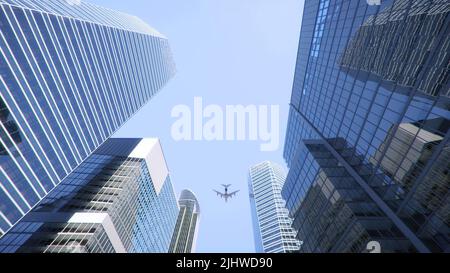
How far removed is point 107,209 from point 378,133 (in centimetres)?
7023

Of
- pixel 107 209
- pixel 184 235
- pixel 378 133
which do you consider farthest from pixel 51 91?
pixel 184 235

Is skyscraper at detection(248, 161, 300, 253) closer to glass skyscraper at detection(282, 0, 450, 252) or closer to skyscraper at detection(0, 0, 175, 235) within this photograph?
glass skyscraper at detection(282, 0, 450, 252)

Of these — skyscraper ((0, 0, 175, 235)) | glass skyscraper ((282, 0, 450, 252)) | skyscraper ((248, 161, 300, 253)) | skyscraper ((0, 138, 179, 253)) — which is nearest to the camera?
glass skyscraper ((282, 0, 450, 252))

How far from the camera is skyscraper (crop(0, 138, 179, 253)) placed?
204 ft

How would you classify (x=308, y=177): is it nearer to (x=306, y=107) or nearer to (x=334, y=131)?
(x=334, y=131)

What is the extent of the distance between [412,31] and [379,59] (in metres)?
7.38

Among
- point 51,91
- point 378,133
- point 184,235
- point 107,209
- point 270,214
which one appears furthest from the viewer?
point 184,235

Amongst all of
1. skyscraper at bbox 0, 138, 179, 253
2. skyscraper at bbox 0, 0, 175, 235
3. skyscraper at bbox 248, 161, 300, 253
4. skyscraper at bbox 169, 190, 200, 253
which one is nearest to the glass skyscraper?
skyscraper at bbox 0, 138, 179, 253

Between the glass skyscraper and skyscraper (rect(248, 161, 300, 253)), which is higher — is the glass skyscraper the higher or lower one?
the higher one

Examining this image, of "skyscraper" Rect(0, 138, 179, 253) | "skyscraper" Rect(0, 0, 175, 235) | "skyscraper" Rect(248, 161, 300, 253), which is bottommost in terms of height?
"skyscraper" Rect(248, 161, 300, 253)

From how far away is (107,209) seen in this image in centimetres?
7300

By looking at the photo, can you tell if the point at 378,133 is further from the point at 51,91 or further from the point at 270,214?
the point at 270,214

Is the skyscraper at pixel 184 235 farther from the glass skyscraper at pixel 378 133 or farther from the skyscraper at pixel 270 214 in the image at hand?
the glass skyscraper at pixel 378 133

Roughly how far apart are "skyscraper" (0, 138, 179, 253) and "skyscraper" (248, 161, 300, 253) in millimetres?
48167
